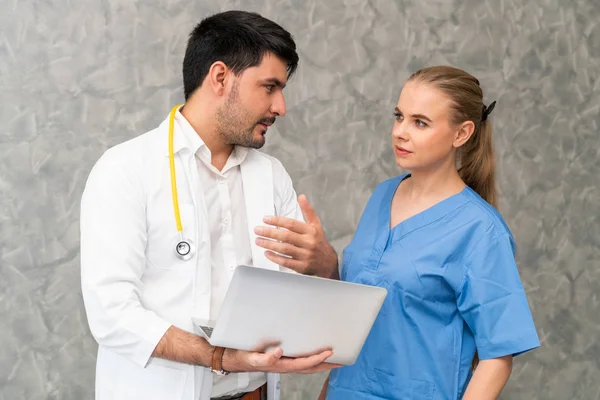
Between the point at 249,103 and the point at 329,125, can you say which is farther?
the point at 329,125

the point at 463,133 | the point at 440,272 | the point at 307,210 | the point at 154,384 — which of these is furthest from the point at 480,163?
the point at 154,384

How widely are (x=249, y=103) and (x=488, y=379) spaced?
2.64ft

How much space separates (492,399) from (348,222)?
4.76 feet

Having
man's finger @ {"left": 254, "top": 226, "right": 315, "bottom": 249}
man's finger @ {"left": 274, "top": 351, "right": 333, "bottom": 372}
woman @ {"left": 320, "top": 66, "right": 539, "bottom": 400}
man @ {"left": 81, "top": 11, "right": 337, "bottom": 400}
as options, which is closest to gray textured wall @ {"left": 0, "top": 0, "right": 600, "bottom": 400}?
man @ {"left": 81, "top": 11, "right": 337, "bottom": 400}

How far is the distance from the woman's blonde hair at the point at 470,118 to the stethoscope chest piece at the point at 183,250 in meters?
0.64

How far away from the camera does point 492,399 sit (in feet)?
5.47

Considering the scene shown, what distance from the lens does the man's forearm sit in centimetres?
160

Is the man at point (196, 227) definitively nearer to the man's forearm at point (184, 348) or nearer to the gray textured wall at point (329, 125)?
the man's forearm at point (184, 348)

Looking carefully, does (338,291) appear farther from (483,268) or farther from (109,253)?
(109,253)

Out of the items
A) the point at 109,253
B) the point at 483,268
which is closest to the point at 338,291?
the point at 483,268

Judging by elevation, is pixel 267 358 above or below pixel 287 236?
below

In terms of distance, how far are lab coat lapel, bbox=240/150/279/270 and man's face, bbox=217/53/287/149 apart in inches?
2.8

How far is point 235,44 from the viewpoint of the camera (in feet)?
6.05

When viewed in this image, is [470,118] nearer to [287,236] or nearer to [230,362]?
[287,236]
